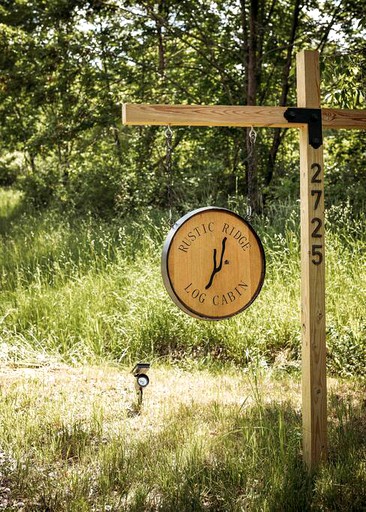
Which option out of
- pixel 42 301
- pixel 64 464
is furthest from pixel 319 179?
pixel 42 301

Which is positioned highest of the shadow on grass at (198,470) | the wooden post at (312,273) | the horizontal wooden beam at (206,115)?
the horizontal wooden beam at (206,115)

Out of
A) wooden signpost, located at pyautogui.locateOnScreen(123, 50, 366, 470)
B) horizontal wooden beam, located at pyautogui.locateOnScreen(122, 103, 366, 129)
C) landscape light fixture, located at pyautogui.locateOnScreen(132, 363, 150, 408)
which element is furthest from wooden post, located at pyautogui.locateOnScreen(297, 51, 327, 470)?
landscape light fixture, located at pyautogui.locateOnScreen(132, 363, 150, 408)

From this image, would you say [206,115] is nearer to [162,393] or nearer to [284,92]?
[162,393]

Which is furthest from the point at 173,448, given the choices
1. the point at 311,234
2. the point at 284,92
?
the point at 284,92

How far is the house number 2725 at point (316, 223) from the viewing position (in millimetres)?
4066

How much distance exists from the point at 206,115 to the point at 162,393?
2.69 metres

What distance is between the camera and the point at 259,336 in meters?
6.86

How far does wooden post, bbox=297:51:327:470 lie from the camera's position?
4.07m

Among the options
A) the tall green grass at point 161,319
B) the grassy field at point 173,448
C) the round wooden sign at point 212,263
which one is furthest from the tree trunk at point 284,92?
the round wooden sign at point 212,263

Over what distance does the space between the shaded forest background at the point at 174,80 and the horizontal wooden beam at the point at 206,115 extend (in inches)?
253

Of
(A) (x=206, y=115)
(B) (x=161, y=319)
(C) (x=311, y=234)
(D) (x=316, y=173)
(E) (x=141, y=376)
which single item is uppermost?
(A) (x=206, y=115)

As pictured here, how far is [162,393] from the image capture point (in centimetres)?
574

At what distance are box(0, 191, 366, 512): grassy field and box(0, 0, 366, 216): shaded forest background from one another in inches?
99.4

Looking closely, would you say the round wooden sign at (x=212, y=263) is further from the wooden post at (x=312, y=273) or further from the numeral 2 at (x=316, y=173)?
the numeral 2 at (x=316, y=173)
